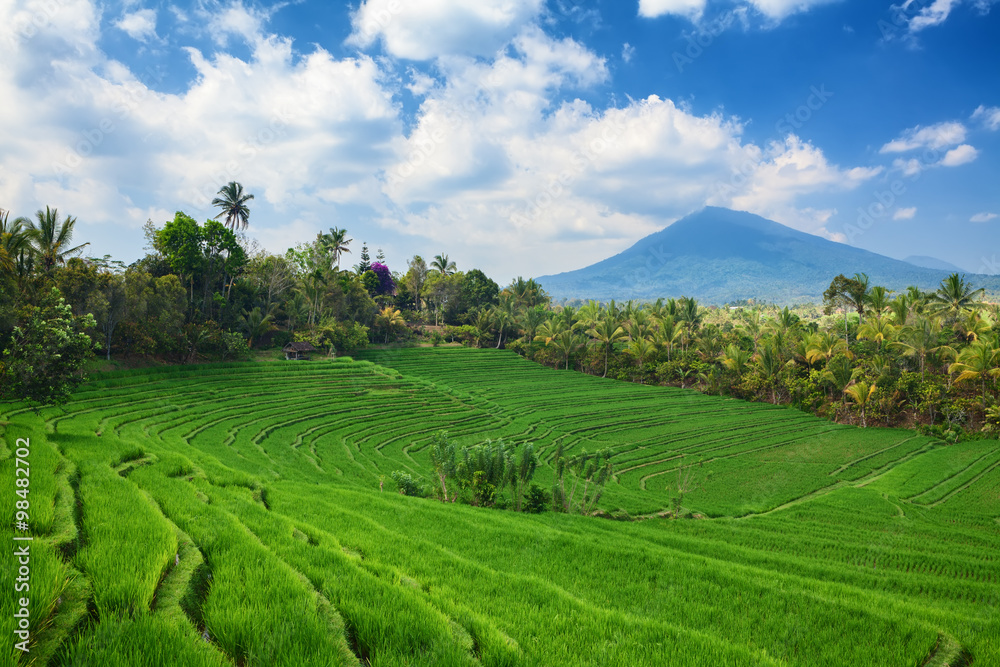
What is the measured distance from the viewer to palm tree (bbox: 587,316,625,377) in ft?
191

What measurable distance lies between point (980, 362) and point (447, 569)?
131 ft

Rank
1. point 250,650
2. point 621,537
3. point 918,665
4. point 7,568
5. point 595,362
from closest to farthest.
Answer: point 250,650
point 7,568
point 918,665
point 621,537
point 595,362

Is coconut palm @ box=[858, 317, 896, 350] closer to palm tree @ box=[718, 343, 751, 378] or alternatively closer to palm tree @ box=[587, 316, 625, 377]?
palm tree @ box=[718, 343, 751, 378]

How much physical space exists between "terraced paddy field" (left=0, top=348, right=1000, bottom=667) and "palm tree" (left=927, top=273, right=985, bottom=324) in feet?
83.3

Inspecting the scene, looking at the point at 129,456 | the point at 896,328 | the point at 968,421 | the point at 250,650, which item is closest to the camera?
the point at 250,650

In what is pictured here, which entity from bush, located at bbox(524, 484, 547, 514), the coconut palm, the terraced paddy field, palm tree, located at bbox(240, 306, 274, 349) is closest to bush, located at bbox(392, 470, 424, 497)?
the terraced paddy field

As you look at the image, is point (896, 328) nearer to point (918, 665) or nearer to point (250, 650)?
point (918, 665)

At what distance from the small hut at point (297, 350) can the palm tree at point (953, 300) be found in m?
53.0

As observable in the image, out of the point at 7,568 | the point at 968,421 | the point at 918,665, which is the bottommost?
the point at 968,421

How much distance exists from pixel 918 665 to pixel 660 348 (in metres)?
52.8

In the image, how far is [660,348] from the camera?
55.2 meters

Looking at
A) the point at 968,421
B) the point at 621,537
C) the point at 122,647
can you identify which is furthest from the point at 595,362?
the point at 122,647

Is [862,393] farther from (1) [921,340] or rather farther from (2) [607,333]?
(2) [607,333]

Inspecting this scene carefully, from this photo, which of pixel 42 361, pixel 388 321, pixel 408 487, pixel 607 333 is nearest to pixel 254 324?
pixel 388 321
